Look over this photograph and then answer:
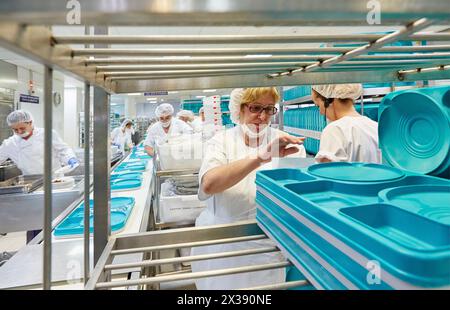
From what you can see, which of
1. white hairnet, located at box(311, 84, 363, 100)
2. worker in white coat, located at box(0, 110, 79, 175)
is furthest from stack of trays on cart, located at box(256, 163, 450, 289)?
worker in white coat, located at box(0, 110, 79, 175)

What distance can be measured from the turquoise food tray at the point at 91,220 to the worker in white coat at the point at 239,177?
384 mm

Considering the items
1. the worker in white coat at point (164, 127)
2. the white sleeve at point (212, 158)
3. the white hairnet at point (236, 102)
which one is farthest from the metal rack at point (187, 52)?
the worker in white coat at point (164, 127)

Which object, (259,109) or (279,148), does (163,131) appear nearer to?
(259,109)

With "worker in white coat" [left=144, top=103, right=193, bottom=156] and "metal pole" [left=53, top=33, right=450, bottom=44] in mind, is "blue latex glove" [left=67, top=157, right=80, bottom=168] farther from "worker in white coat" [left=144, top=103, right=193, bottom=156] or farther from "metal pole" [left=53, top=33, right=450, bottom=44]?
"metal pole" [left=53, top=33, right=450, bottom=44]

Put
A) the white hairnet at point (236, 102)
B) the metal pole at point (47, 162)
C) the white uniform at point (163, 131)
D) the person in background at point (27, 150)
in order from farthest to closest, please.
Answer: the white uniform at point (163, 131) → the person in background at point (27, 150) → the white hairnet at point (236, 102) → the metal pole at point (47, 162)

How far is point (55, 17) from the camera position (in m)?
0.24

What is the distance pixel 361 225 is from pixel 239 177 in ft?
2.54

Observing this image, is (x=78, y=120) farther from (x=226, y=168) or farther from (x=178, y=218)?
(x=226, y=168)

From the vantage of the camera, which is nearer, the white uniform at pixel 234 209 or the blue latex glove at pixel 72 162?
the white uniform at pixel 234 209

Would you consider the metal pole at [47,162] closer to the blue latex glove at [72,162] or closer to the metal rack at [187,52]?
the metal rack at [187,52]

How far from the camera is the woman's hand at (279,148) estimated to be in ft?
3.06

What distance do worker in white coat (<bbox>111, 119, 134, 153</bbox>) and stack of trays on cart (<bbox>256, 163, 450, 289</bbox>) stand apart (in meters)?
6.27

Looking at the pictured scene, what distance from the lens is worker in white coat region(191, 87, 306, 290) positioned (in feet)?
3.78

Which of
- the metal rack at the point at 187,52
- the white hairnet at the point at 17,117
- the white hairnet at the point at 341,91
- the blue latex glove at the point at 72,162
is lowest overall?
the blue latex glove at the point at 72,162
